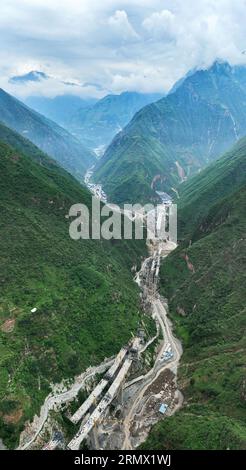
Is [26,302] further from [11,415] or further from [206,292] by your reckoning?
[206,292]

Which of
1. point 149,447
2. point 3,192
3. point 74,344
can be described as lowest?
point 149,447

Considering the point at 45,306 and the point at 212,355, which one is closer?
the point at 45,306

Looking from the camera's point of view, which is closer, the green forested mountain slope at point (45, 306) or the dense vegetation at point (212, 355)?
the dense vegetation at point (212, 355)

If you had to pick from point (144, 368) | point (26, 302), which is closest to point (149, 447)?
point (144, 368)

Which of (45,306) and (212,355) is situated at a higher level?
(45,306)

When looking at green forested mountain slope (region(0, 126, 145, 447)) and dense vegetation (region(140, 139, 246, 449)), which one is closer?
dense vegetation (region(140, 139, 246, 449))
